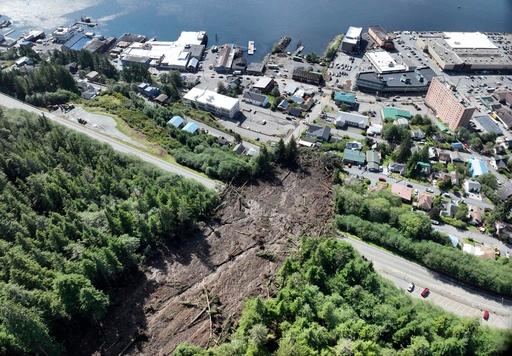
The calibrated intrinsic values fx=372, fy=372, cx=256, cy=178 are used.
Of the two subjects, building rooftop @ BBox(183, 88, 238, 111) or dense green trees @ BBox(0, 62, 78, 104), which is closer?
dense green trees @ BBox(0, 62, 78, 104)

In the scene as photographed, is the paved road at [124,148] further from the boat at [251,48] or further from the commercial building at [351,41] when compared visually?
the commercial building at [351,41]

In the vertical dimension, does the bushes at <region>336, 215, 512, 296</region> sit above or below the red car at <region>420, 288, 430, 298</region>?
above

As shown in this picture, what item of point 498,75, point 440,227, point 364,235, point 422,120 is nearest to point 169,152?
point 364,235

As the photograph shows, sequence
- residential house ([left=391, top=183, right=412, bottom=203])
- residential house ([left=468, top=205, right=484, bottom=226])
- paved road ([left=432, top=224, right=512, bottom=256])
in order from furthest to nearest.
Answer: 1. residential house ([left=391, top=183, right=412, bottom=203])
2. residential house ([left=468, top=205, right=484, bottom=226])
3. paved road ([left=432, top=224, right=512, bottom=256])

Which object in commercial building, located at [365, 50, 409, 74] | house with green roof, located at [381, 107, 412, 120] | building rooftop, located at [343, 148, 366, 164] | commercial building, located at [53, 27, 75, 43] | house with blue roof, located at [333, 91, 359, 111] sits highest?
commercial building, located at [53, 27, 75, 43]

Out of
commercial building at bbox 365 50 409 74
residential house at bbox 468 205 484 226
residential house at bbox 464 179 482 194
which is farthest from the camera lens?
commercial building at bbox 365 50 409 74

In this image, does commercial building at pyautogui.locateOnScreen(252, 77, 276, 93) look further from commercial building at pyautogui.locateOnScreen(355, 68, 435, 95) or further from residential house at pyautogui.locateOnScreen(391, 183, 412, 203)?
residential house at pyautogui.locateOnScreen(391, 183, 412, 203)

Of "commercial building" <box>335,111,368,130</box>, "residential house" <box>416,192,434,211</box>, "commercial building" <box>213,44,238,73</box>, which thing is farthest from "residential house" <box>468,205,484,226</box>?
"commercial building" <box>213,44,238,73</box>
